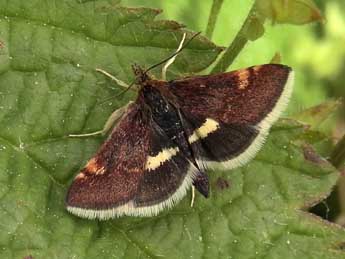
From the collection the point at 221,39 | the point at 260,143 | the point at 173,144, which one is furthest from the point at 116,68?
the point at 221,39

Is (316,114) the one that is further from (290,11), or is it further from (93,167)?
(93,167)

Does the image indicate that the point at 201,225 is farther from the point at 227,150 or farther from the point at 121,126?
the point at 121,126

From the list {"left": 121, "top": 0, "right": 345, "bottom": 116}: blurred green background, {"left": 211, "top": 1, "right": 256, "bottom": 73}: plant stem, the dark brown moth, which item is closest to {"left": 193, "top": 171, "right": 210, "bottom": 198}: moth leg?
the dark brown moth

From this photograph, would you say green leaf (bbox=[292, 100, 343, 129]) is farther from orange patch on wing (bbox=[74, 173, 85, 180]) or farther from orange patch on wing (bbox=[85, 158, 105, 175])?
orange patch on wing (bbox=[74, 173, 85, 180])

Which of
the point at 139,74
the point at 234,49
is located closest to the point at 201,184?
the point at 139,74

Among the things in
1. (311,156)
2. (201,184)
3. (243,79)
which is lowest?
(201,184)

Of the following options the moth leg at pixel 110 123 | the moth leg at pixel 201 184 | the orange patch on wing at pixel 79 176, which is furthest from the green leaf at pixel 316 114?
the orange patch on wing at pixel 79 176

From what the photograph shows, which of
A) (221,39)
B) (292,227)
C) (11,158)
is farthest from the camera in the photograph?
(221,39)
